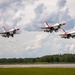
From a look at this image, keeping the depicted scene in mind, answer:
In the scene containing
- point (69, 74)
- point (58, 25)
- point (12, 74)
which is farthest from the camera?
point (58, 25)

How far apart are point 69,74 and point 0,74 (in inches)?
565

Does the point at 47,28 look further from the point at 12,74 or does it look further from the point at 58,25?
the point at 12,74

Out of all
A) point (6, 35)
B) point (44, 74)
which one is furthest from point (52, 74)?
point (6, 35)

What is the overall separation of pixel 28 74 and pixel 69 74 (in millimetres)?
8626

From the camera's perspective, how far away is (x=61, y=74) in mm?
58844

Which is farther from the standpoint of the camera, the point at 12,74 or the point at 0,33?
the point at 0,33

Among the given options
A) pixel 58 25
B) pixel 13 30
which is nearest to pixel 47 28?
pixel 58 25

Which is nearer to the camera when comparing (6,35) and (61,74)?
(61,74)

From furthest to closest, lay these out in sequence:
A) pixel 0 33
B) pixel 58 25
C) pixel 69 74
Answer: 1. pixel 0 33
2. pixel 58 25
3. pixel 69 74

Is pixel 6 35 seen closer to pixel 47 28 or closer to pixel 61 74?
pixel 47 28

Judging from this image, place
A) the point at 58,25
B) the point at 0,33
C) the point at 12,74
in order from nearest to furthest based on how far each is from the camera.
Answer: the point at 12,74 < the point at 58,25 < the point at 0,33

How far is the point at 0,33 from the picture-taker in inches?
4279

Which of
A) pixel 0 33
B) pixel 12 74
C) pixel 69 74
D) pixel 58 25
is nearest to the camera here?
pixel 69 74

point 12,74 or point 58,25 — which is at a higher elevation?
point 58,25
